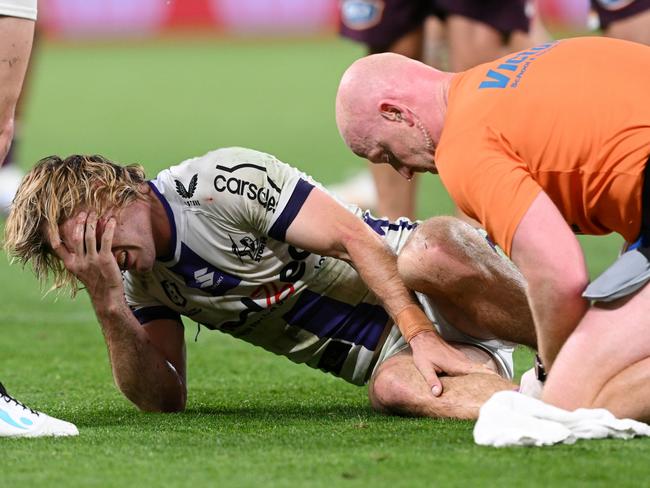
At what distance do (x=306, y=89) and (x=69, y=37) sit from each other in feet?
26.1

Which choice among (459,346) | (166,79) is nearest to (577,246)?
(459,346)

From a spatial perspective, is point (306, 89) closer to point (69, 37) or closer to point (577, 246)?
point (69, 37)

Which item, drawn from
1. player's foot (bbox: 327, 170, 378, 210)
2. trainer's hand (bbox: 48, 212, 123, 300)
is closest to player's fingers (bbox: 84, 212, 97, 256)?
trainer's hand (bbox: 48, 212, 123, 300)

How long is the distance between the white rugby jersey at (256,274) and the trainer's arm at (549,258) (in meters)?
0.85

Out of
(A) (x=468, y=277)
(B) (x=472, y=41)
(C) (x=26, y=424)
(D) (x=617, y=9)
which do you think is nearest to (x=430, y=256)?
(A) (x=468, y=277)

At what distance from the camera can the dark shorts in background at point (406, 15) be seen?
653cm

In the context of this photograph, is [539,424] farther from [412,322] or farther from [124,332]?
[124,332]

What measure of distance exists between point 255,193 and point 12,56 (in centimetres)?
77

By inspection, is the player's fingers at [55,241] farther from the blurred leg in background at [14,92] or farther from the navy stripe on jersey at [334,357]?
the navy stripe on jersey at [334,357]

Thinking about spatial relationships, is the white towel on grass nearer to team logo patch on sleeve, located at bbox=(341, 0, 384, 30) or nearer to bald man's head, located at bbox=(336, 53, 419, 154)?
bald man's head, located at bbox=(336, 53, 419, 154)

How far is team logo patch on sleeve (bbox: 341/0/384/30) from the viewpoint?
6645mm

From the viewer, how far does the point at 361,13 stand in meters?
6.71

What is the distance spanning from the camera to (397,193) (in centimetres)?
657

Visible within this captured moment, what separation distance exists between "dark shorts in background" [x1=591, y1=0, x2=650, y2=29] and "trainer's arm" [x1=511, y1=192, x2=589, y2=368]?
11.8ft
